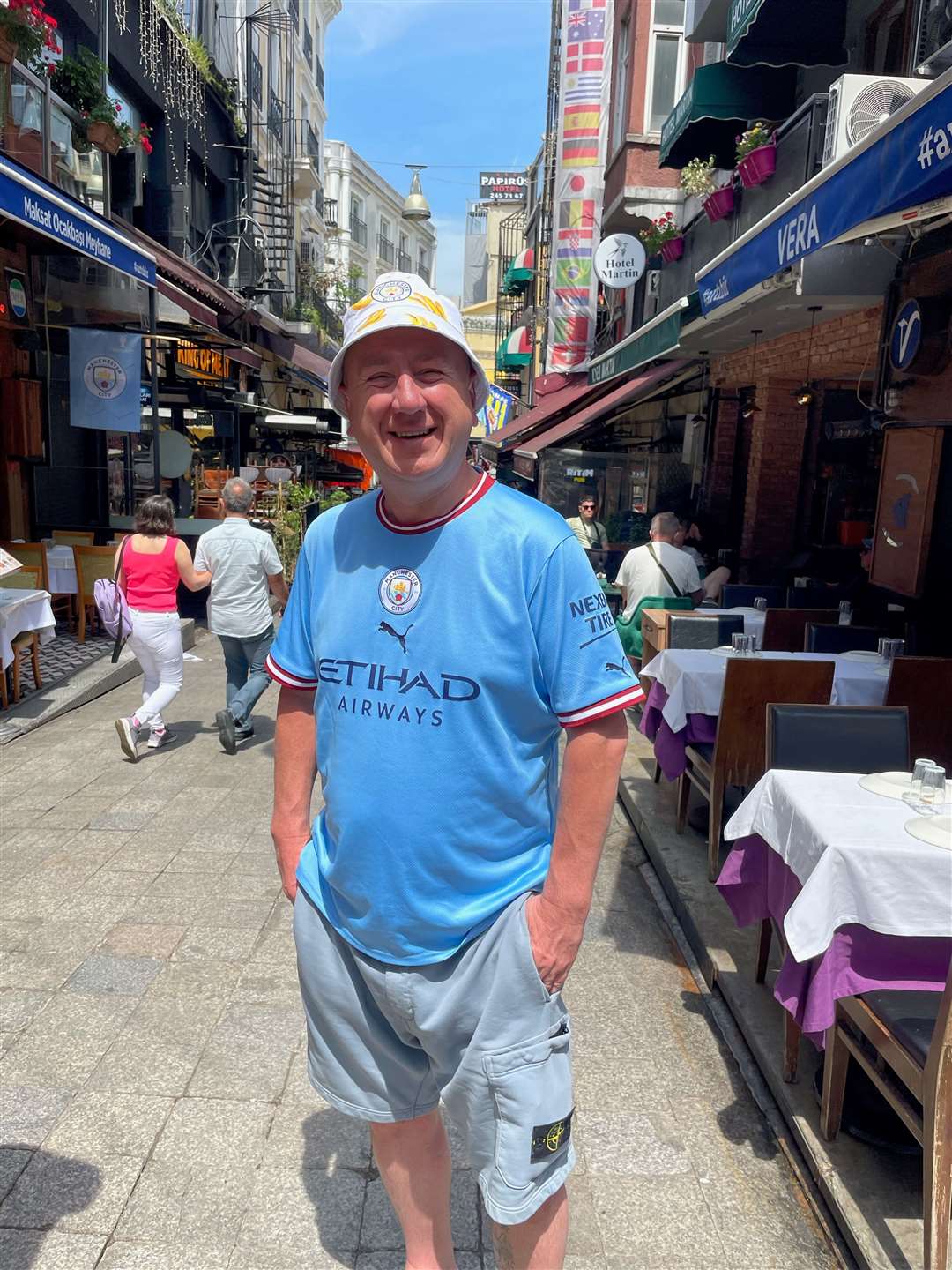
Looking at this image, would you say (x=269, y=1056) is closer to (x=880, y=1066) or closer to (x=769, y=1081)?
(x=769, y=1081)

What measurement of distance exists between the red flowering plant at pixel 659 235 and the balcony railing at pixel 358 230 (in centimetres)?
4441

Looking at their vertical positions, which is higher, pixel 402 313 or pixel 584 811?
pixel 402 313

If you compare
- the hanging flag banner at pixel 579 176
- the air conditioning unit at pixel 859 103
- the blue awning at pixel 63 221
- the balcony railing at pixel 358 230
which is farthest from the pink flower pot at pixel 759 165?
the balcony railing at pixel 358 230

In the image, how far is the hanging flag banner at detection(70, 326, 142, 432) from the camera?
984 cm

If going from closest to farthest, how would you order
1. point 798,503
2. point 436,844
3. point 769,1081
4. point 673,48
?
point 436,844
point 769,1081
point 798,503
point 673,48

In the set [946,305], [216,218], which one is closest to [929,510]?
[946,305]

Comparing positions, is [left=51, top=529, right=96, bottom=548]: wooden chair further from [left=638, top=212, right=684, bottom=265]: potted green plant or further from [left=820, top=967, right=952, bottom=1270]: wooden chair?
[left=820, top=967, right=952, bottom=1270]: wooden chair

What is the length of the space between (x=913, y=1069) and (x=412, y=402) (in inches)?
81.9

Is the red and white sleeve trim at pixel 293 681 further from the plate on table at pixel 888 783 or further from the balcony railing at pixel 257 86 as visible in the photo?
the balcony railing at pixel 257 86

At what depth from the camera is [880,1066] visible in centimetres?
266

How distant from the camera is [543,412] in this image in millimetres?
16641

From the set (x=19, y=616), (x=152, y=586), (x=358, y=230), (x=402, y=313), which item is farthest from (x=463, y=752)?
(x=358, y=230)

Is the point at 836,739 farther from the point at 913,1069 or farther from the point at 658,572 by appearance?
the point at 658,572

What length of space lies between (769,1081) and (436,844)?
2.01 metres
